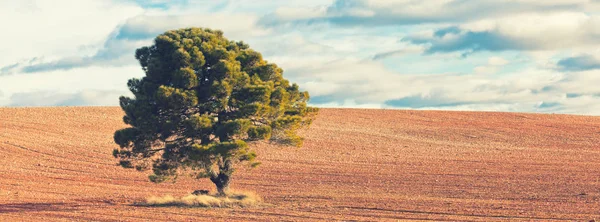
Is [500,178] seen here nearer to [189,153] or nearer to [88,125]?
[189,153]

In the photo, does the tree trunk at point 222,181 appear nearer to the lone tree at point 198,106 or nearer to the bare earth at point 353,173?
the lone tree at point 198,106

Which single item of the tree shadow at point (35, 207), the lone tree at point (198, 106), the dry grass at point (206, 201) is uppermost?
the lone tree at point (198, 106)

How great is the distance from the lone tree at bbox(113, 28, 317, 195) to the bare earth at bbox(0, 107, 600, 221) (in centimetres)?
242

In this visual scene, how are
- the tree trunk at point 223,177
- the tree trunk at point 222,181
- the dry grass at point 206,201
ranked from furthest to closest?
the tree trunk at point 222,181
the tree trunk at point 223,177
the dry grass at point 206,201

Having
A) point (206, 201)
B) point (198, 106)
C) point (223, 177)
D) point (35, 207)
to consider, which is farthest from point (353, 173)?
point (35, 207)

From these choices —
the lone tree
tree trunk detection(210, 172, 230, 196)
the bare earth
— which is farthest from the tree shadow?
tree trunk detection(210, 172, 230, 196)

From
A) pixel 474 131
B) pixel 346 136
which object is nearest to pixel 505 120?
pixel 474 131

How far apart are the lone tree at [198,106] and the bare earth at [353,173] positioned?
242cm

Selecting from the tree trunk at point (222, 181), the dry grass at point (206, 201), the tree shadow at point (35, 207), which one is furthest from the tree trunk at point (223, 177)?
the tree shadow at point (35, 207)

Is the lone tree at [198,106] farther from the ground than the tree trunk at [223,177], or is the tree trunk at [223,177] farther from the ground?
the lone tree at [198,106]

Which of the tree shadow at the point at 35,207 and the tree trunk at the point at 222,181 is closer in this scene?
the tree shadow at the point at 35,207

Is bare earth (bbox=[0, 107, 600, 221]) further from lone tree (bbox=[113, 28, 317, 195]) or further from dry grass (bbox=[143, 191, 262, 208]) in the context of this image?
lone tree (bbox=[113, 28, 317, 195])

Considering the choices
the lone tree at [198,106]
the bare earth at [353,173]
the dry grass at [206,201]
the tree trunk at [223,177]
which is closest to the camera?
the bare earth at [353,173]

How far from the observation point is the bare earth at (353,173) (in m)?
29.5
